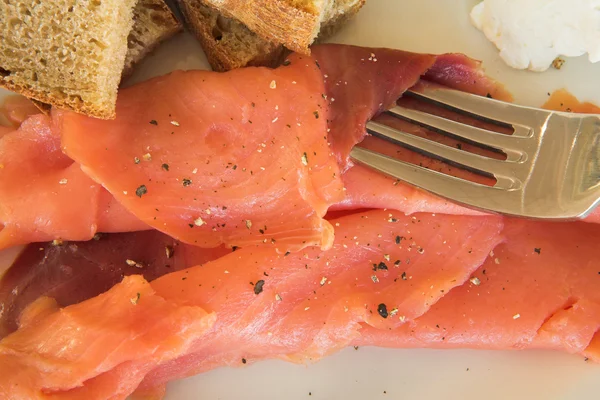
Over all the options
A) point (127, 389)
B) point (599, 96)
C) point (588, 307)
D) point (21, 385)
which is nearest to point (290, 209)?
point (127, 389)

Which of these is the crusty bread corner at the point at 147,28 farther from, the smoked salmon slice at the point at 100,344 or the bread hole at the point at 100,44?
the smoked salmon slice at the point at 100,344

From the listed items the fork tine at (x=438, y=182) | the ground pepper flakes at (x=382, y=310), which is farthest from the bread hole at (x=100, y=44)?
the ground pepper flakes at (x=382, y=310)

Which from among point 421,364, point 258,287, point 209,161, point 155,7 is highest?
point 155,7

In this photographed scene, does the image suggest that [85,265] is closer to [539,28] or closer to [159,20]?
[159,20]

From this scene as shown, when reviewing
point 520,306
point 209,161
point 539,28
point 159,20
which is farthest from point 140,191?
point 539,28

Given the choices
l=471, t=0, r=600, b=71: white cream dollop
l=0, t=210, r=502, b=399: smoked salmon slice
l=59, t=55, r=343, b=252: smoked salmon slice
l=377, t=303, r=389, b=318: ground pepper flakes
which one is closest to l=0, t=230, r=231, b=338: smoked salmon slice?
l=0, t=210, r=502, b=399: smoked salmon slice

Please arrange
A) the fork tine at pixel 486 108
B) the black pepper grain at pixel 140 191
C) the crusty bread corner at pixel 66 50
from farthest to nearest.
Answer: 1. the fork tine at pixel 486 108
2. the black pepper grain at pixel 140 191
3. the crusty bread corner at pixel 66 50
